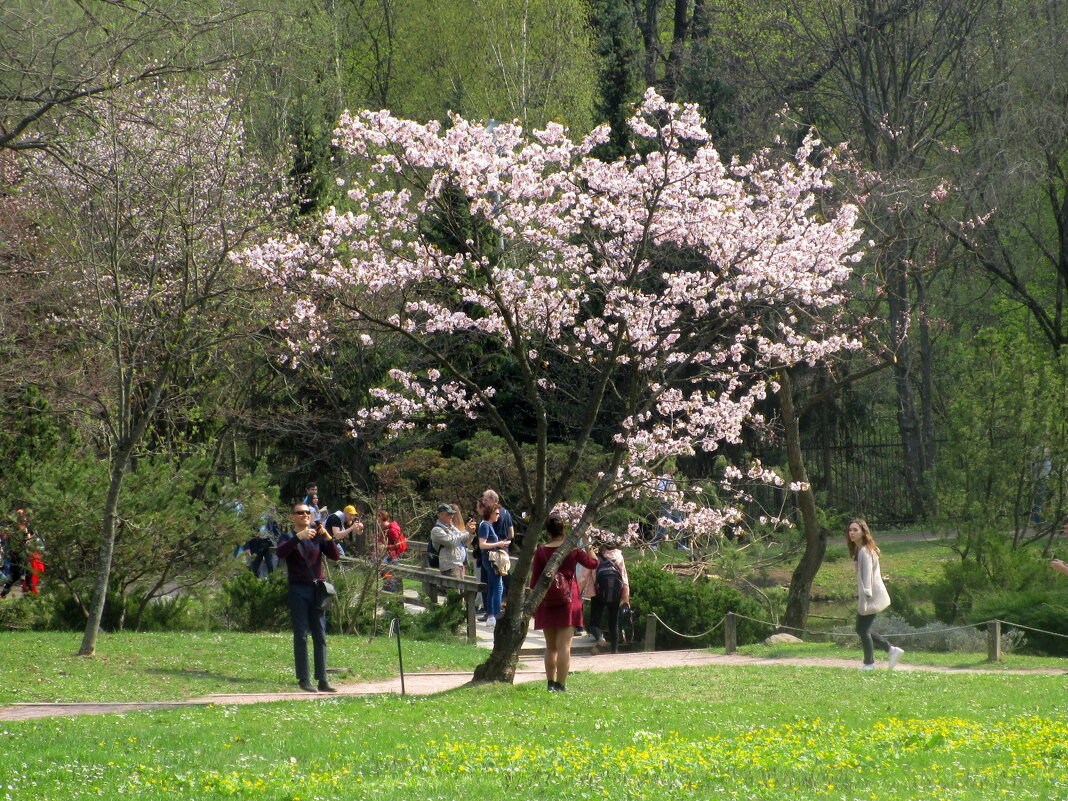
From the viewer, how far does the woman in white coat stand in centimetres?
1358

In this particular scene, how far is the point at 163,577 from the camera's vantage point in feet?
49.1

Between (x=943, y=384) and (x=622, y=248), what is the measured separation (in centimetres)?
2716

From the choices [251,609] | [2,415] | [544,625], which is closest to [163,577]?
[251,609]

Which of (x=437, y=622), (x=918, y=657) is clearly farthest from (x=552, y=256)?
(x=918, y=657)

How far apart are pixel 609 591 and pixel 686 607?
5.46ft

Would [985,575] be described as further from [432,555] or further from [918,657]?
[432,555]

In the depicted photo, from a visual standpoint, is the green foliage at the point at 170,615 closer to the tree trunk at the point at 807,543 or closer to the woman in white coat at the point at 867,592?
the woman in white coat at the point at 867,592

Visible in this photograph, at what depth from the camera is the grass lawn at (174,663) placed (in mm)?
11062

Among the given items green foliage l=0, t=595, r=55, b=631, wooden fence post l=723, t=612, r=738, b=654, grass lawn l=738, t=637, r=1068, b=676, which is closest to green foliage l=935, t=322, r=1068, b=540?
grass lawn l=738, t=637, r=1068, b=676

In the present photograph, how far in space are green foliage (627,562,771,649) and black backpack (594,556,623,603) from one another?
1.12m

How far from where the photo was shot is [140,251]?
18.5m

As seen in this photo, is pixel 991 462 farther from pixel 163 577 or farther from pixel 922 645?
pixel 163 577

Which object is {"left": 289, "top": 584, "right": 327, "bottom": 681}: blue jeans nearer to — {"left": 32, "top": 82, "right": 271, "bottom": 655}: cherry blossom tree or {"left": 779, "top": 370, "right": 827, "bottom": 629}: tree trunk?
{"left": 32, "top": 82, "right": 271, "bottom": 655}: cherry blossom tree

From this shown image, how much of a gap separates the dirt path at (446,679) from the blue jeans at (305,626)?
0.31 meters
